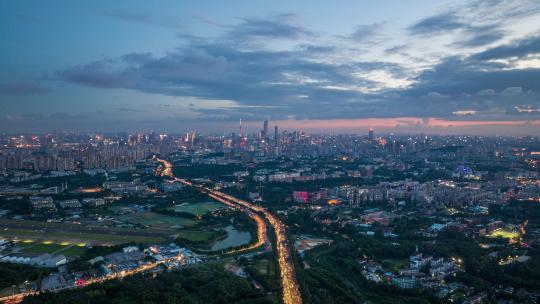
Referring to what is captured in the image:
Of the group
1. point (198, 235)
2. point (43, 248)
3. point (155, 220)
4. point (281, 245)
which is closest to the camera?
point (43, 248)

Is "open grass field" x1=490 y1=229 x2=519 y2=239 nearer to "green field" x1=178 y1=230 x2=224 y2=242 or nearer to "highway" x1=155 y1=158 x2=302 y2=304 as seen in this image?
"highway" x1=155 y1=158 x2=302 y2=304

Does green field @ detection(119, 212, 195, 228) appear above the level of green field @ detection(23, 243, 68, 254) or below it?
below

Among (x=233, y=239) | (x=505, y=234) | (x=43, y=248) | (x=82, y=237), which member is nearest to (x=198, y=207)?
(x=233, y=239)

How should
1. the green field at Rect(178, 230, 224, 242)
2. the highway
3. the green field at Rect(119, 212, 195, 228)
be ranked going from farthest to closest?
the green field at Rect(119, 212, 195, 228), the green field at Rect(178, 230, 224, 242), the highway

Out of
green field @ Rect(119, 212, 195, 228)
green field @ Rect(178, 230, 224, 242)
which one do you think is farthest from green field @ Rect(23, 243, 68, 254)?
green field @ Rect(119, 212, 195, 228)

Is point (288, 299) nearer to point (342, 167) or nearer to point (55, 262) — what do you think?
point (55, 262)

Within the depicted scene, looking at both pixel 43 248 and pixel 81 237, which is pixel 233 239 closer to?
pixel 81 237
